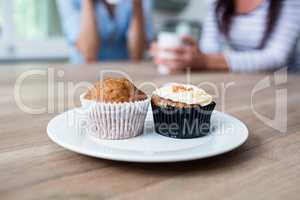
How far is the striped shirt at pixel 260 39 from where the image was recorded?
1.57m

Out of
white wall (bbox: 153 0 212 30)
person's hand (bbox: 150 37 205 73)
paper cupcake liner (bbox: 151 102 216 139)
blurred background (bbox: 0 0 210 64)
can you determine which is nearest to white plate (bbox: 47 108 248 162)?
paper cupcake liner (bbox: 151 102 216 139)

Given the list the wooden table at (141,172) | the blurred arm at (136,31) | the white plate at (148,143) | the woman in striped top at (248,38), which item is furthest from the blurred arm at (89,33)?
the white plate at (148,143)

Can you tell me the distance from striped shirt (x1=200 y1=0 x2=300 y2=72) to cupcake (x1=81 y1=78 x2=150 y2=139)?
103 cm

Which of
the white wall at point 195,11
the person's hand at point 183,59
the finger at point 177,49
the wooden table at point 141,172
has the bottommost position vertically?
the wooden table at point 141,172

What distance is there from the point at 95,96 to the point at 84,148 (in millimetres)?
149

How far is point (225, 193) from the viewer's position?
42cm

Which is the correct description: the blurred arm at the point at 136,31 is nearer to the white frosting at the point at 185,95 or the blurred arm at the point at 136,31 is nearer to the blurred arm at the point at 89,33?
the blurred arm at the point at 89,33

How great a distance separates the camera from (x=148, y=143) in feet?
1.84

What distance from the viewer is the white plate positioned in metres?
0.48

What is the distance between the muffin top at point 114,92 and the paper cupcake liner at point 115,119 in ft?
0.04

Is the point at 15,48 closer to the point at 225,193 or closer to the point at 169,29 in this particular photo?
the point at 169,29

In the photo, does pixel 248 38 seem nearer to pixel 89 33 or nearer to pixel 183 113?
pixel 89 33

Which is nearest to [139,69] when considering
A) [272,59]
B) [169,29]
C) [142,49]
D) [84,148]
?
[272,59]

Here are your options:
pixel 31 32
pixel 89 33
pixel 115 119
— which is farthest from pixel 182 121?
pixel 31 32
